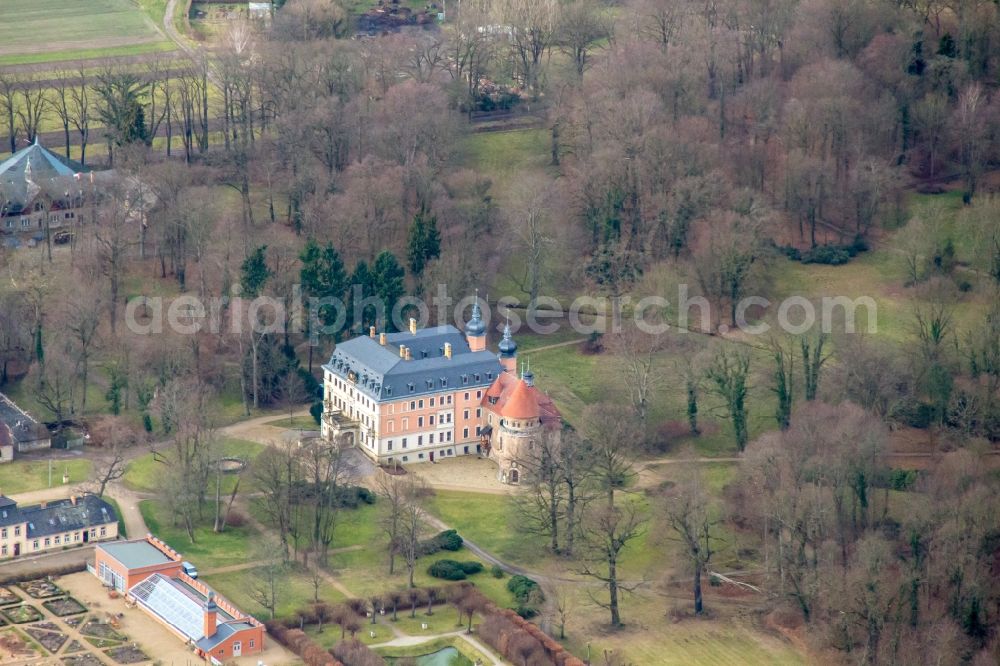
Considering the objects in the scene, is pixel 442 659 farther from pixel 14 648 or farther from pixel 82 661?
pixel 14 648

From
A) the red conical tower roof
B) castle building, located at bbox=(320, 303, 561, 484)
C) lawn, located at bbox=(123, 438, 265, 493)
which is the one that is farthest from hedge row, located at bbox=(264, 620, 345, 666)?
the red conical tower roof

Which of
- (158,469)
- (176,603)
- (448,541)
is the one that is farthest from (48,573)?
(448,541)

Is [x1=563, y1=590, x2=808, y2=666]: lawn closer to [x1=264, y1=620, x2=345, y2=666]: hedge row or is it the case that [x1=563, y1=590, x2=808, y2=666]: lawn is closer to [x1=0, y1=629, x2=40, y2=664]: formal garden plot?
[x1=264, y1=620, x2=345, y2=666]: hedge row

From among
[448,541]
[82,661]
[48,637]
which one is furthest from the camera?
[448,541]

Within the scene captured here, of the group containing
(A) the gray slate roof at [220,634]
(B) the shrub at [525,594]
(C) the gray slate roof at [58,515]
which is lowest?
(B) the shrub at [525,594]

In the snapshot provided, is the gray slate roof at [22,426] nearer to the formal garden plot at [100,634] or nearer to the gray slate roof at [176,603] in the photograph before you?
the gray slate roof at [176,603]

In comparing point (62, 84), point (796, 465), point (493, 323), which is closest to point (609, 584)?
point (796, 465)

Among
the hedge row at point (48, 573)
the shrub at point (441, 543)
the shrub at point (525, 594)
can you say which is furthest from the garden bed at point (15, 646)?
the shrub at point (525, 594)

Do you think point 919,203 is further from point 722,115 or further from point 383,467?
point 383,467
